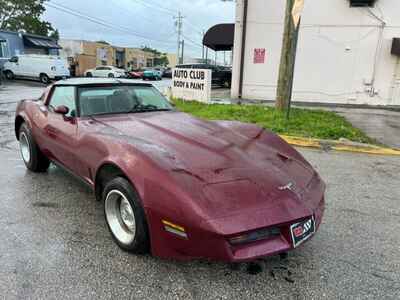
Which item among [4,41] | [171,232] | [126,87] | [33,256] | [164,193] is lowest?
[33,256]

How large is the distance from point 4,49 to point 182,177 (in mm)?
32524

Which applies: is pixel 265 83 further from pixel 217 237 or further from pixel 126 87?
pixel 217 237

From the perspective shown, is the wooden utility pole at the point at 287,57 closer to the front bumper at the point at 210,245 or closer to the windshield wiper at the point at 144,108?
the windshield wiper at the point at 144,108

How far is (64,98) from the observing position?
4.14 meters

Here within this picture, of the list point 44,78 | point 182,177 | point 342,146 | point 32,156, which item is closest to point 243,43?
point 342,146

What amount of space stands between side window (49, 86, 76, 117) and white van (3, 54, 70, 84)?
898 inches

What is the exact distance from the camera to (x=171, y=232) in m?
2.27

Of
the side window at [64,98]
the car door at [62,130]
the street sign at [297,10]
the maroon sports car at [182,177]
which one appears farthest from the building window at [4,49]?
the maroon sports car at [182,177]

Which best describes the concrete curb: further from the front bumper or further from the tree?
the tree

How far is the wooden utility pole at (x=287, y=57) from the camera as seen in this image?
8.19 meters

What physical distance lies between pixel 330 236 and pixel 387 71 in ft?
41.3

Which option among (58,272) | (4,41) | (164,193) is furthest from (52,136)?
(4,41)

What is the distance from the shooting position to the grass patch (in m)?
7.37

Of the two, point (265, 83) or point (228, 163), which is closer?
point (228, 163)
